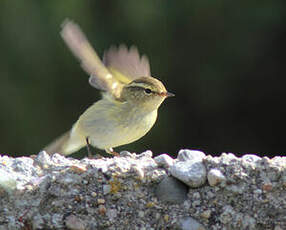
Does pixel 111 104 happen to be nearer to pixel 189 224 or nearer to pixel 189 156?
pixel 189 156

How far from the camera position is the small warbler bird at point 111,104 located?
17.3 ft

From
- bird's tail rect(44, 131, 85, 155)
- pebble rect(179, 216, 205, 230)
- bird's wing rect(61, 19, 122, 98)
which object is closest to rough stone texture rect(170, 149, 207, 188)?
pebble rect(179, 216, 205, 230)

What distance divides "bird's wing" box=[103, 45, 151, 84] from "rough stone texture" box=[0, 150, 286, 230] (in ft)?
7.81

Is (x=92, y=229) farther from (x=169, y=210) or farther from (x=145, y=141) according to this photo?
(x=145, y=141)

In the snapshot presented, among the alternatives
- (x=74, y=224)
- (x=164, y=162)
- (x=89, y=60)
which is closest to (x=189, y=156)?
(x=164, y=162)

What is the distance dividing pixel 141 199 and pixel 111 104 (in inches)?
76.2

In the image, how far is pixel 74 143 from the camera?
5.92 meters

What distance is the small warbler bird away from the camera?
17.3ft

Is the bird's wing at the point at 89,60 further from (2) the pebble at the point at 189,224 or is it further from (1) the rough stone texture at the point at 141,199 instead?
(2) the pebble at the point at 189,224

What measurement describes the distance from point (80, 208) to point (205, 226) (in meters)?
0.66

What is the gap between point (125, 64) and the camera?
242 inches

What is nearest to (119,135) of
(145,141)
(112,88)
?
(112,88)

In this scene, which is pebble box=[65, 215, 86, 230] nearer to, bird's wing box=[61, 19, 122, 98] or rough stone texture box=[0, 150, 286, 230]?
rough stone texture box=[0, 150, 286, 230]

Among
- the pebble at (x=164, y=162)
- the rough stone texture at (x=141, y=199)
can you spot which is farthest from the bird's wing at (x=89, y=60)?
the rough stone texture at (x=141, y=199)
